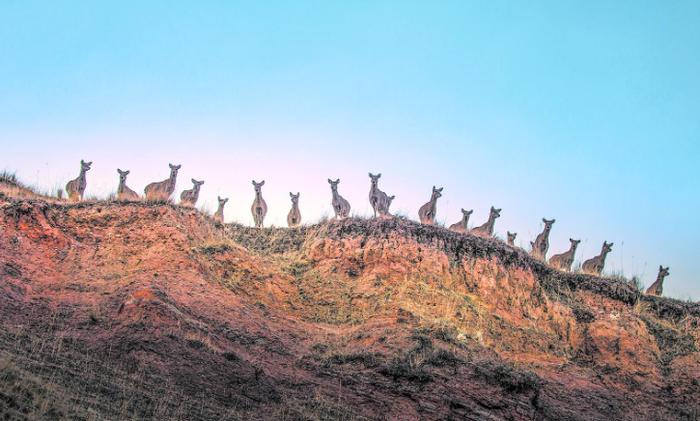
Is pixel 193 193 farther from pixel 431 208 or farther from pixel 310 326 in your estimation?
pixel 310 326

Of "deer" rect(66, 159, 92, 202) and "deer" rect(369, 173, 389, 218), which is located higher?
"deer" rect(369, 173, 389, 218)

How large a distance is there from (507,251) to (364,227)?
506cm

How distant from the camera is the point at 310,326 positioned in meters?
24.1

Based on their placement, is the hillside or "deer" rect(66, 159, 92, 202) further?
"deer" rect(66, 159, 92, 202)

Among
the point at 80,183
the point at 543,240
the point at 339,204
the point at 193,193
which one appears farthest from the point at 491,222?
the point at 80,183

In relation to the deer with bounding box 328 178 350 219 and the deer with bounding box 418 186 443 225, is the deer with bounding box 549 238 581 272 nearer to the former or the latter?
the deer with bounding box 418 186 443 225

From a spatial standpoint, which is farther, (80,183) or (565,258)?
(565,258)

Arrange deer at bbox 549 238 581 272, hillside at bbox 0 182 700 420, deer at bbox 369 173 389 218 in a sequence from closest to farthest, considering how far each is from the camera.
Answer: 1. hillside at bbox 0 182 700 420
2. deer at bbox 369 173 389 218
3. deer at bbox 549 238 581 272

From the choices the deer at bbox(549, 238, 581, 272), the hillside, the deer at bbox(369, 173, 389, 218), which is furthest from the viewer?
the deer at bbox(549, 238, 581, 272)

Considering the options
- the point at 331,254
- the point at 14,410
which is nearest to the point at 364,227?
the point at 331,254

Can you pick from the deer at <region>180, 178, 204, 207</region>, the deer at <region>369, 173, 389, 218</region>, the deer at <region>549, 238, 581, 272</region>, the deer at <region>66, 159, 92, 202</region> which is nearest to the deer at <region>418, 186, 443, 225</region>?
the deer at <region>369, 173, 389, 218</region>

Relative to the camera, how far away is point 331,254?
27.2 meters

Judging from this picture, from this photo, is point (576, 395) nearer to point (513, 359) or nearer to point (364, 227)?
point (513, 359)

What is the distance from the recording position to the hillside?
19500 mm
